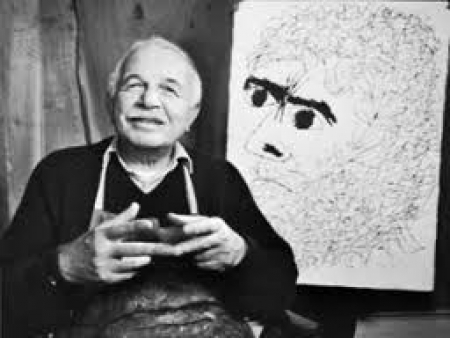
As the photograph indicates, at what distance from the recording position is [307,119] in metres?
1.31

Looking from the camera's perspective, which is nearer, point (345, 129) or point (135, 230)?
point (135, 230)

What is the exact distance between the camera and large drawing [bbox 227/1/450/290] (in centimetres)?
129

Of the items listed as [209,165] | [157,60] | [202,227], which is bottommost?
[202,227]

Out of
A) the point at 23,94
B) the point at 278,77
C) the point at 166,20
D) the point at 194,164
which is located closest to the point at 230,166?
the point at 194,164

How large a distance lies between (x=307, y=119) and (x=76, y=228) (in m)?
0.52

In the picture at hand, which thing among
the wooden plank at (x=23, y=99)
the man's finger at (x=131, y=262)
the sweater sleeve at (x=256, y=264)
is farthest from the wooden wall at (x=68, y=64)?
the man's finger at (x=131, y=262)

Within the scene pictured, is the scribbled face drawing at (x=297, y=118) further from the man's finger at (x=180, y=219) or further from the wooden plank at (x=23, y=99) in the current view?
the wooden plank at (x=23, y=99)

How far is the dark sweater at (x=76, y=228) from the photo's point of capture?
1232 mm

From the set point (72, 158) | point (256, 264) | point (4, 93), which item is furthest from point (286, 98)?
point (4, 93)

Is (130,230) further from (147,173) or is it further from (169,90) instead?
(169,90)

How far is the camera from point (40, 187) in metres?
1.25

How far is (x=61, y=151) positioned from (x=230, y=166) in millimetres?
340

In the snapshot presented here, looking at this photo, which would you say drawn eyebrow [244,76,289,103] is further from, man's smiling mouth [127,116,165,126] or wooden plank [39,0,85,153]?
wooden plank [39,0,85,153]

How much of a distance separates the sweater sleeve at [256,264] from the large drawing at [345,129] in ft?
0.07
